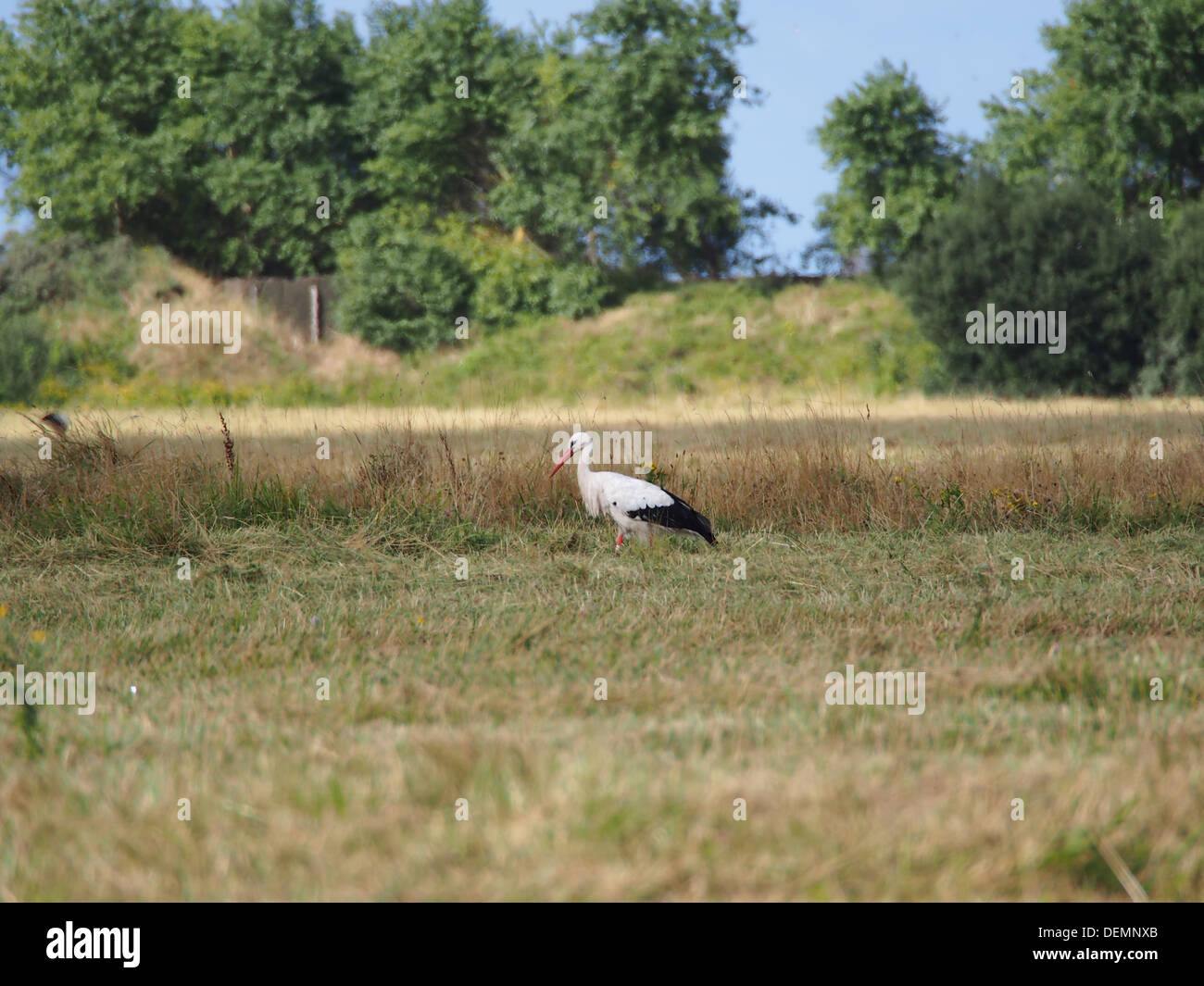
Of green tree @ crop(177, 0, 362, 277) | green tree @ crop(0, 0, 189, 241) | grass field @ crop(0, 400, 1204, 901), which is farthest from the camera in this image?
green tree @ crop(177, 0, 362, 277)

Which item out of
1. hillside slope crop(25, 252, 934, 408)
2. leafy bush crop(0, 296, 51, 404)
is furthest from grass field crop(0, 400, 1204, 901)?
hillside slope crop(25, 252, 934, 408)

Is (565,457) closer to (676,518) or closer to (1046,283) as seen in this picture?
(676,518)

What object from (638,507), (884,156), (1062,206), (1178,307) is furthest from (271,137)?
(638,507)

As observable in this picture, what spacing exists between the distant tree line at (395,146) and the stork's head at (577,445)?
28827mm

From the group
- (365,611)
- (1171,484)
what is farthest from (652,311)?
(365,611)

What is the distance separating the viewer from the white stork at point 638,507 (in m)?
8.23

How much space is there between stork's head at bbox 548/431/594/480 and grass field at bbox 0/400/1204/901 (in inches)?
13.4

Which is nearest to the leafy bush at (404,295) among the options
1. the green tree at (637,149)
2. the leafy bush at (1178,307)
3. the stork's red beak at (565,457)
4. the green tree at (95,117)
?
the green tree at (637,149)

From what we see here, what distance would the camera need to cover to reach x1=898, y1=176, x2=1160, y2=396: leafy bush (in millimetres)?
31266

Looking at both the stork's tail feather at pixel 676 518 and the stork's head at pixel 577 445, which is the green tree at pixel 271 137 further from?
the stork's tail feather at pixel 676 518

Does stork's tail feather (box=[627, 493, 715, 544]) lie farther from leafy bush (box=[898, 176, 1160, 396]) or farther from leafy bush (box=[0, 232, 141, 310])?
leafy bush (box=[0, 232, 141, 310])

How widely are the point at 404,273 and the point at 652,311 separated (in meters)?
8.42

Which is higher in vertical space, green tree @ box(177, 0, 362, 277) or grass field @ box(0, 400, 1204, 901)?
green tree @ box(177, 0, 362, 277)
